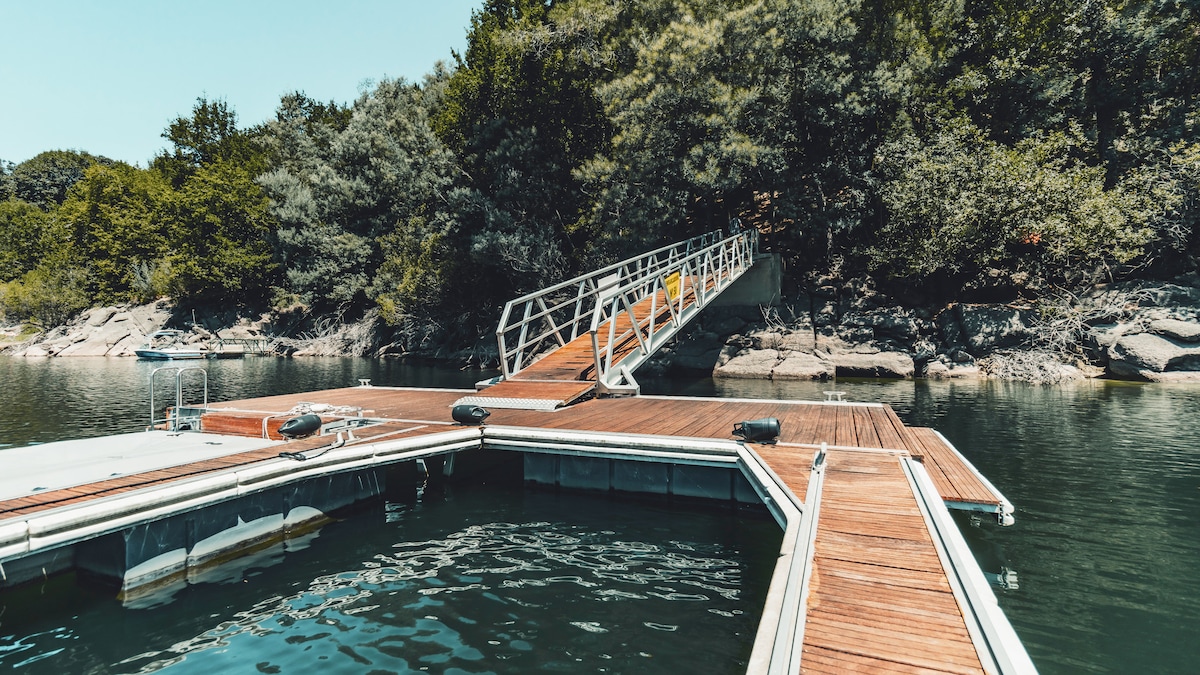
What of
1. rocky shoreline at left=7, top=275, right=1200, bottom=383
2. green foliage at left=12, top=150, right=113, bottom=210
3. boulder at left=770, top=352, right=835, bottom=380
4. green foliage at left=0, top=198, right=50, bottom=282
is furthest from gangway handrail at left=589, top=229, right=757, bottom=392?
green foliage at left=12, top=150, right=113, bottom=210

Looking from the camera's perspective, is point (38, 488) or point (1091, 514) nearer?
point (38, 488)

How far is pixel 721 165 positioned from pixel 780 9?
6109mm

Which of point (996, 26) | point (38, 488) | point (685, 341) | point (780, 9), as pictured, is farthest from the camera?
point (685, 341)

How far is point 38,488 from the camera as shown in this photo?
5848 millimetres

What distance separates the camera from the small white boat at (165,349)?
129 feet

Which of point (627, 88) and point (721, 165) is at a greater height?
point (627, 88)

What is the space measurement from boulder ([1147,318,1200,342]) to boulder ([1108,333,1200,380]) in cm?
15

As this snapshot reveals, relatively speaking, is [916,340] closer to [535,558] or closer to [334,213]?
[535,558]

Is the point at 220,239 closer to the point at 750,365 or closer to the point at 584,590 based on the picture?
the point at 750,365

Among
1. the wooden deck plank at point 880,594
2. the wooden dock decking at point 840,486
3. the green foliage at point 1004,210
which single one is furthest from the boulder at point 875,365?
the wooden deck plank at point 880,594

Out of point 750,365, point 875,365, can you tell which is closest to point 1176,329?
point 875,365

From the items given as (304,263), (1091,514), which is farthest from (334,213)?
(1091,514)

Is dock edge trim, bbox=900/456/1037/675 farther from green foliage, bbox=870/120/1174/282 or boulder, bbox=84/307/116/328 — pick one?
boulder, bbox=84/307/116/328

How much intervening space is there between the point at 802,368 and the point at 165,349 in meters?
40.8
